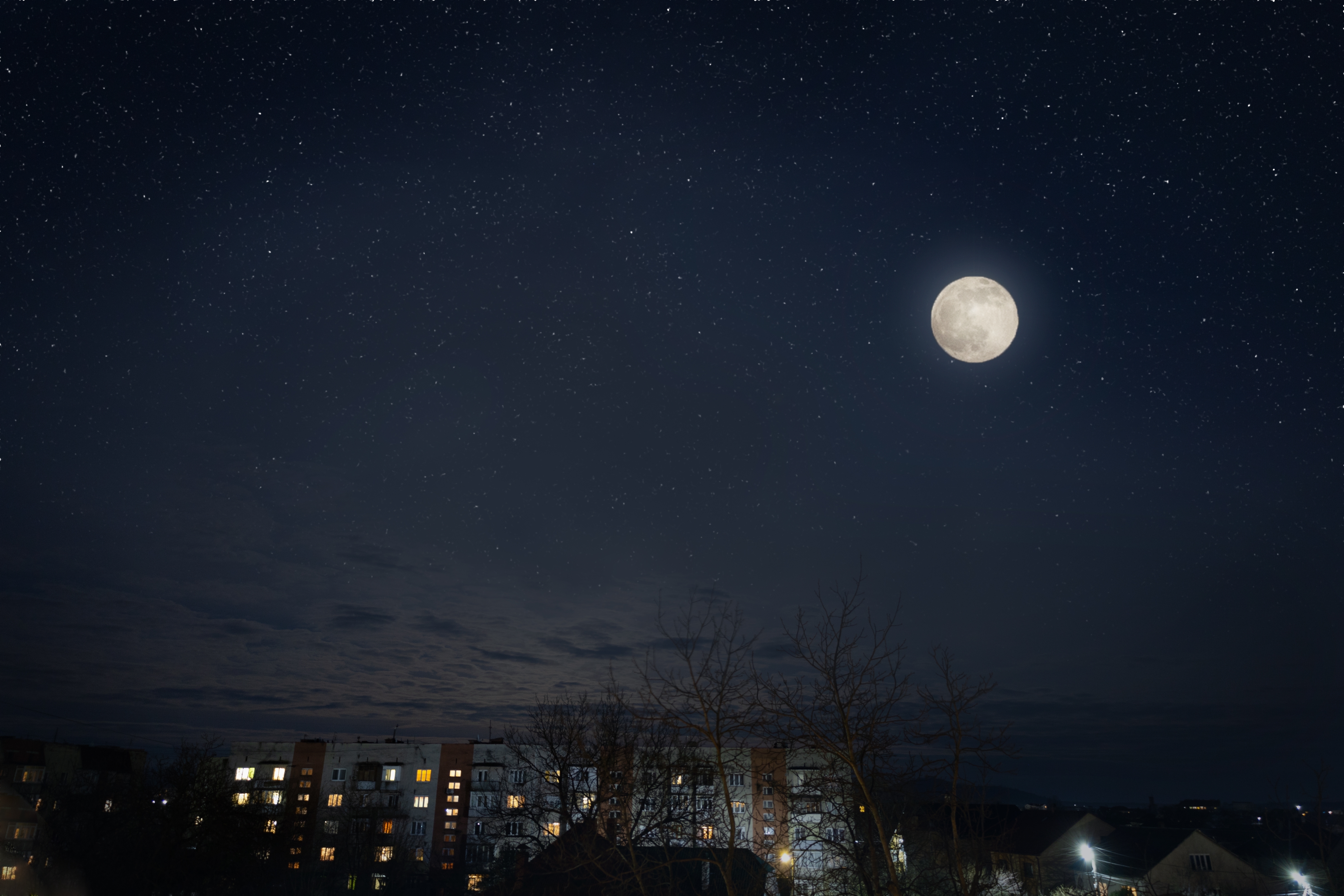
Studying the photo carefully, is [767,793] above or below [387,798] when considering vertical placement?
above

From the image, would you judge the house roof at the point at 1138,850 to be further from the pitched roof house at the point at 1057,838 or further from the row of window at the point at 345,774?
the row of window at the point at 345,774

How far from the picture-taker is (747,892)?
8.15 m

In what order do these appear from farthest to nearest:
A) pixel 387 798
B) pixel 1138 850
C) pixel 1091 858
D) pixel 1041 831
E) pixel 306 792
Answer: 1. pixel 306 792
2. pixel 387 798
3. pixel 1041 831
4. pixel 1138 850
5. pixel 1091 858

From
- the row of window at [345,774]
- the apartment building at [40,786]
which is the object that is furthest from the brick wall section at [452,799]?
the apartment building at [40,786]

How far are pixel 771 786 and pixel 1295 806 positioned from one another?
603 inches

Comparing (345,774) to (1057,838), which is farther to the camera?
(345,774)

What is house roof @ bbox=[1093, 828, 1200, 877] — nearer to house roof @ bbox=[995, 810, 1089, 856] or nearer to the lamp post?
the lamp post

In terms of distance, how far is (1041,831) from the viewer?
7488 cm

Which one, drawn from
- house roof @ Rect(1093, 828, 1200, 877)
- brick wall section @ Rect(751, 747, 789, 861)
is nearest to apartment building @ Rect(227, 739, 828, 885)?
house roof @ Rect(1093, 828, 1200, 877)

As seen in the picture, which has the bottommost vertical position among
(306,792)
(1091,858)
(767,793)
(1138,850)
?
(1138,850)

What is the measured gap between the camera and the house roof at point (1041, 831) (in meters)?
71.2

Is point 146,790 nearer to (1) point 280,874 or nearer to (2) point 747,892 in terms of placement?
(1) point 280,874

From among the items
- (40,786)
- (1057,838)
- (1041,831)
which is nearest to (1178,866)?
(1057,838)

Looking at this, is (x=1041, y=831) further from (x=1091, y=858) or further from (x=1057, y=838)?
(x=1091, y=858)
